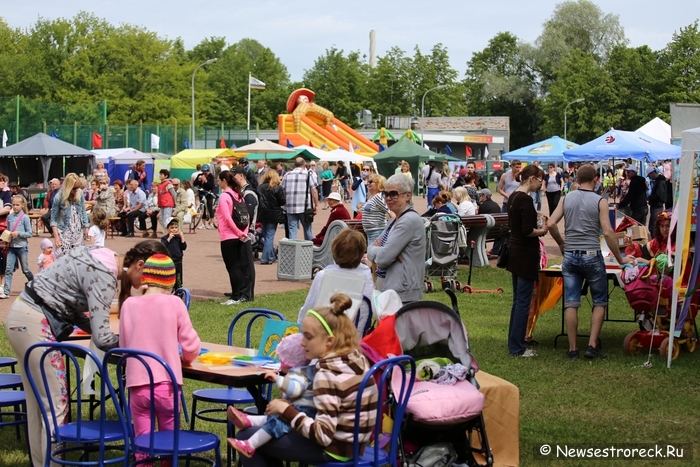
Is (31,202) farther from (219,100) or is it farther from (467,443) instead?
(219,100)

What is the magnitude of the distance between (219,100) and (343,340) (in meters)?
87.1

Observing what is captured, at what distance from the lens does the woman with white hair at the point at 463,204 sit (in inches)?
701

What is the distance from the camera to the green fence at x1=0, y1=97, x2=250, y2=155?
42.3m

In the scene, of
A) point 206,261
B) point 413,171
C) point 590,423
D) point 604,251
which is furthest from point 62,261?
point 413,171

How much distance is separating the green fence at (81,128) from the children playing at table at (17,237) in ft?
97.0

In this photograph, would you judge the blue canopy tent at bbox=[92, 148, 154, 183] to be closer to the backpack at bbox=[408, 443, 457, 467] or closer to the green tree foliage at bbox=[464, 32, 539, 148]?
the backpack at bbox=[408, 443, 457, 467]

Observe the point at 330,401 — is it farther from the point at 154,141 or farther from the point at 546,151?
the point at 154,141

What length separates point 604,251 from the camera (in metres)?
11.7

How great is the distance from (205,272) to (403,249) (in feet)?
33.5

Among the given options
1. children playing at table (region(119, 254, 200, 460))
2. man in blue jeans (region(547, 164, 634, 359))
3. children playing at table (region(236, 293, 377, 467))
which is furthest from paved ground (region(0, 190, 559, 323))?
children playing at table (region(236, 293, 377, 467))

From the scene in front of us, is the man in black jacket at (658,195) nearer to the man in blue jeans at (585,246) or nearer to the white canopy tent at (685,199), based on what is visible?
the man in blue jeans at (585,246)

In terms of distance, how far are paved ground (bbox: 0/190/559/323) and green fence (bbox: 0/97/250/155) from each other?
20.0 m

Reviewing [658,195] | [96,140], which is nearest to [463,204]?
[658,195]

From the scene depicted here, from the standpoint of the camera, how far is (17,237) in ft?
44.1
